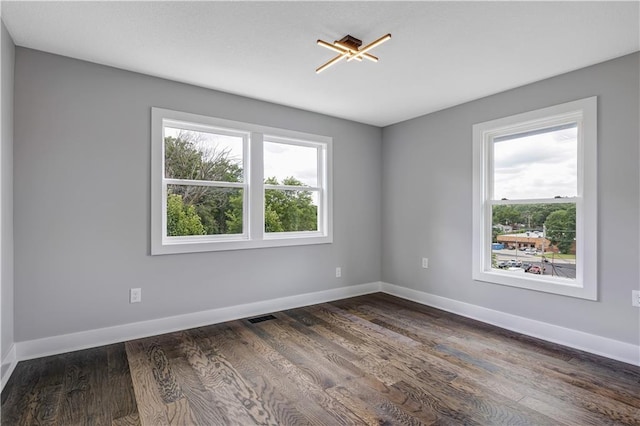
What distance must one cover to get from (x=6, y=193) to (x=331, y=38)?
2.58 metres

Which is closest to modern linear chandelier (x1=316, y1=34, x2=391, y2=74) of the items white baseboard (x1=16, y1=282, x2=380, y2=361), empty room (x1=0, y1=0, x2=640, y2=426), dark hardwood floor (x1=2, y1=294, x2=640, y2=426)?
empty room (x1=0, y1=0, x2=640, y2=426)

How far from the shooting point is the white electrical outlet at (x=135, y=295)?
2.97 metres

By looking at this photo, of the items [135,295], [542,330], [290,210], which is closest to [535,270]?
[542,330]

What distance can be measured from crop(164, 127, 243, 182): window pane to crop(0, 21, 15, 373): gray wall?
1.14 meters

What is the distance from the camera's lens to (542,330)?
3082 millimetres

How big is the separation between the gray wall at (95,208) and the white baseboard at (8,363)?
0.14 m

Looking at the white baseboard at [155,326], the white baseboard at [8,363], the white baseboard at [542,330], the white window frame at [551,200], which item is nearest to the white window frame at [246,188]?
the white baseboard at [155,326]

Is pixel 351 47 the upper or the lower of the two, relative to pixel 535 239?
upper

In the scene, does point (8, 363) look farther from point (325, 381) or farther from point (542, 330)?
point (542, 330)

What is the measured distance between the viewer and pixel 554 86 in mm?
3041

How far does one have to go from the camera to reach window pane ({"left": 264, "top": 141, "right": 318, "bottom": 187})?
3.93 metres

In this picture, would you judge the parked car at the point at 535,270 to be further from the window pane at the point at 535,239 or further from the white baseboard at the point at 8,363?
the white baseboard at the point at 8,363

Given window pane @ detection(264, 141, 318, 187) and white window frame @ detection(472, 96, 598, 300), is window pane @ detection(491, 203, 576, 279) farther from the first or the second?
window pane @ detection(264, 141, 318, 187)

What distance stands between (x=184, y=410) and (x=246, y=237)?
77.4 inches
